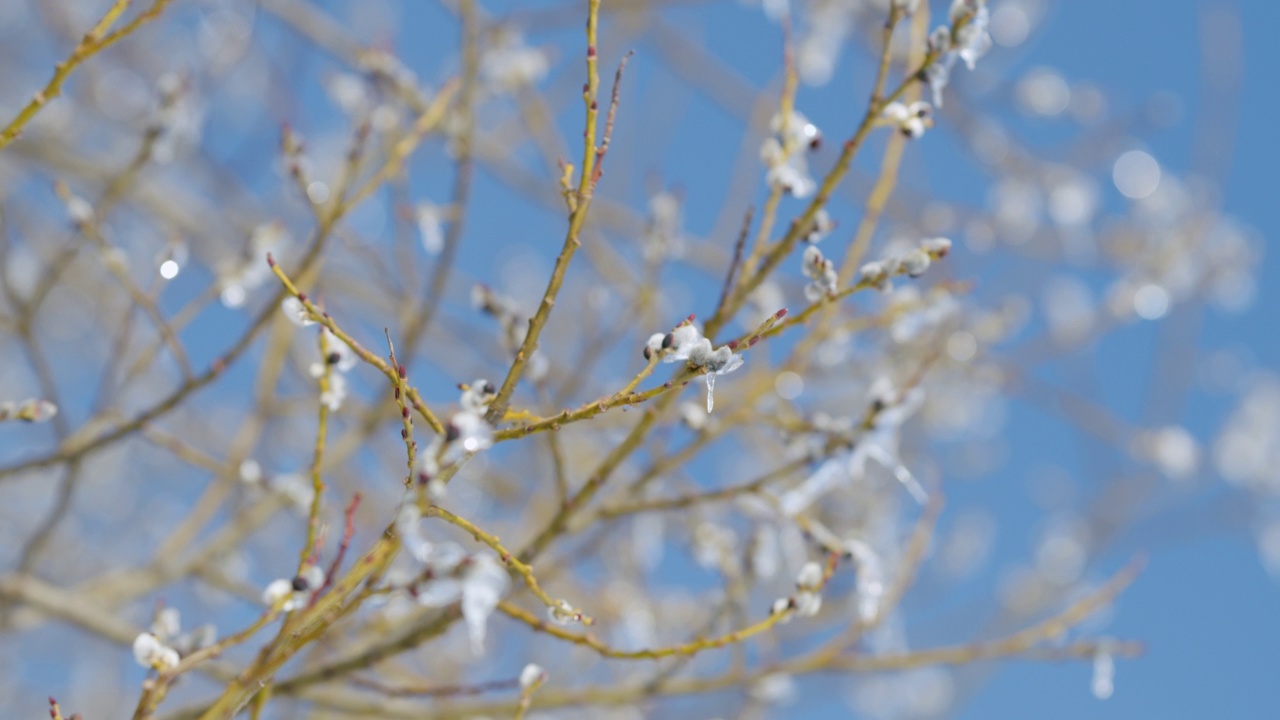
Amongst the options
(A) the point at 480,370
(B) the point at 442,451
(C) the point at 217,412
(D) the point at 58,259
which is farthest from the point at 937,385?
(C) the point at 217,412

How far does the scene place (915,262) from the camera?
1.65m

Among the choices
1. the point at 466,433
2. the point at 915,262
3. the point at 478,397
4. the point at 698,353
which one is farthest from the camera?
the point at 915,262

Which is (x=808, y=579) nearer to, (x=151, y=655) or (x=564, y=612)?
(x=564, y=612)

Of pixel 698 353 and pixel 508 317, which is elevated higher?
pixel 508 317

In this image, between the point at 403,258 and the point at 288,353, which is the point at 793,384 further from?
the point at 288,353

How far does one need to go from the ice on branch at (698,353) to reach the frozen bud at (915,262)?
1.37ft

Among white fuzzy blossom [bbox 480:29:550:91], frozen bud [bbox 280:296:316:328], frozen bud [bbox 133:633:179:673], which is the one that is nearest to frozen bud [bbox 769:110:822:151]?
frozen bud [bbox 280:296:316:328]

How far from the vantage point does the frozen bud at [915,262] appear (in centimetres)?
165

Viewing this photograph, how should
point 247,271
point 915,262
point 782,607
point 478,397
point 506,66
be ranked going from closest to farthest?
1. point 478,397
2. point 915,262
3. point 782,607
4. point 247,271
5. point 506,66

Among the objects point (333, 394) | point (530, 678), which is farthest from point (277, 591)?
point (530, 678)

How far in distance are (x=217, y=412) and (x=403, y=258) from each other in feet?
13.3

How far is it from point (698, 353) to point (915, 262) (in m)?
0.50

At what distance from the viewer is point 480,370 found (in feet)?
14.0

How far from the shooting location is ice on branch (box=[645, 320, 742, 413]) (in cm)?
133
